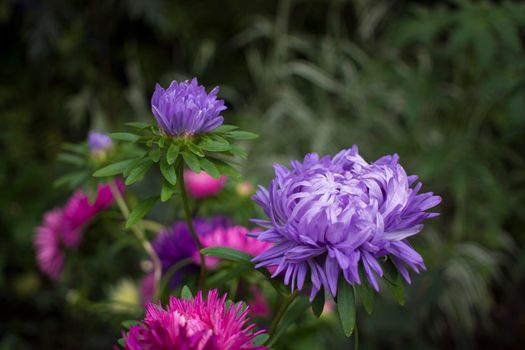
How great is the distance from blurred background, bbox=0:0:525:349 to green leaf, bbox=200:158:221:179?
81 cm

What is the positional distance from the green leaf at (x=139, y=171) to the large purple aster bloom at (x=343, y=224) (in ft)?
0.32

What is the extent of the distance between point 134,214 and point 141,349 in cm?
15

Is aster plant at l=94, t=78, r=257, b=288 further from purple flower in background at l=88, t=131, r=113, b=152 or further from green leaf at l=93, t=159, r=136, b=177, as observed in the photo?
purple flower in background at l=88, t=131, r=113, b=152

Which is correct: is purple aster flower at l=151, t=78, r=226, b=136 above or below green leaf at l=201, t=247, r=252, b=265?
above

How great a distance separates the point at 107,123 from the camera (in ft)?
6.21

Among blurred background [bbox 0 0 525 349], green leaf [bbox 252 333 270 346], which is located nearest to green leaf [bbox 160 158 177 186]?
green leaf [bbox 252 333 270 346]

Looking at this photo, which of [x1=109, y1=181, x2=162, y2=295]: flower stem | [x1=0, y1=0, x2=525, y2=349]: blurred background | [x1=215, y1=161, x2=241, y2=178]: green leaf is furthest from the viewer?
[x1=0, y1=0, x2=525, y2=349]: blurred background

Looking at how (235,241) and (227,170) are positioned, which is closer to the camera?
(227,170)

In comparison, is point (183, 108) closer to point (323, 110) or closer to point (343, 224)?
point (343, 224)

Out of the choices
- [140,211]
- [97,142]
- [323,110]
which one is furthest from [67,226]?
[323,110]

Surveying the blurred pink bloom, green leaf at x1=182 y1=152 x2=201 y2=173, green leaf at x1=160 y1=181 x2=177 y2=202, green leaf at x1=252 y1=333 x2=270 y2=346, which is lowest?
green leaf at x1=252 y1=333 x2=270 y2=346

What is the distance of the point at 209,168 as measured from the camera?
1.46 ft

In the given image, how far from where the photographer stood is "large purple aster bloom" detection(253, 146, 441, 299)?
1.26 ft

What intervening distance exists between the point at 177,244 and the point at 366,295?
281 mm
